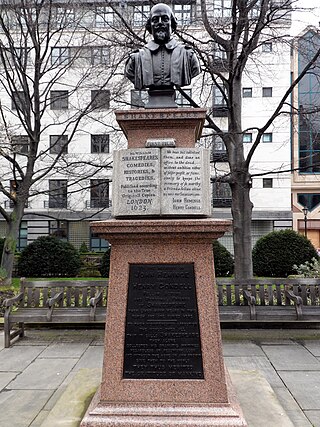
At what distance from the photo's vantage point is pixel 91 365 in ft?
20.7

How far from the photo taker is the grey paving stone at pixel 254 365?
575 centimetres

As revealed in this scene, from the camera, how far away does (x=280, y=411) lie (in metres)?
4.18

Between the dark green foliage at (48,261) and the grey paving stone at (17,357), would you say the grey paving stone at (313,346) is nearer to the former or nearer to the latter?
the grey paving stone at (17,357)

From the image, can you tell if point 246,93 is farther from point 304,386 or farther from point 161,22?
point 304,386

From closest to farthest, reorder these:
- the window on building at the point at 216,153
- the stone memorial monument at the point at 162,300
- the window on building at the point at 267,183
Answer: the stone memorial monument at the point at 162,300 → the window on building at the point at 216,153 → the window on building at the point at 267,183

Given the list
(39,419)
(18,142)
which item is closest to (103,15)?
(18,142)

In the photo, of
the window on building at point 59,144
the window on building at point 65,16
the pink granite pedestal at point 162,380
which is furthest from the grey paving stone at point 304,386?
the window on building at point 59,144

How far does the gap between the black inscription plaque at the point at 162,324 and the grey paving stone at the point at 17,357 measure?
3.01 metres

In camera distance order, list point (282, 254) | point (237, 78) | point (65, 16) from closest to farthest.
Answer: point (237, 78) < point (65, 16) < point (282, 254)

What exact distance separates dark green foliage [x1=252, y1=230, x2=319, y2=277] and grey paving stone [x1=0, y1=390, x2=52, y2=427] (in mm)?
14274

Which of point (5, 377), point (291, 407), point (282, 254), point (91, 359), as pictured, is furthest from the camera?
point (282, 254)

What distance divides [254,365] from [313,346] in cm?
177

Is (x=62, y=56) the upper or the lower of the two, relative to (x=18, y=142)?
upper

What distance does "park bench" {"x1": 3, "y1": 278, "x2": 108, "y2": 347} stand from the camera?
308 inches
